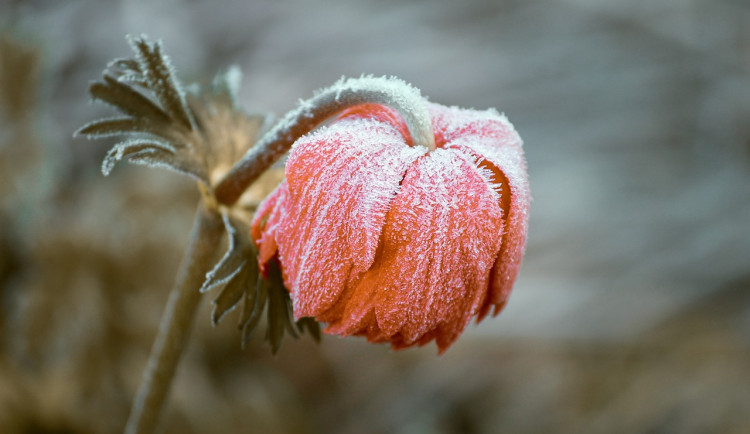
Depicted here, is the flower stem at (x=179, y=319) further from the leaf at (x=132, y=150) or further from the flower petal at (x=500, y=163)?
the flower petal at (x=500, y=163)

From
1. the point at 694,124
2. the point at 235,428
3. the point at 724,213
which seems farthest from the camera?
the point at 694,124

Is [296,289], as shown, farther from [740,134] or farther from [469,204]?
[740,134]

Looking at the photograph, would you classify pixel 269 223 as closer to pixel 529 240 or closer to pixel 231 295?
pixel 231 295

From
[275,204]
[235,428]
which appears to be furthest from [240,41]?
[275,204]

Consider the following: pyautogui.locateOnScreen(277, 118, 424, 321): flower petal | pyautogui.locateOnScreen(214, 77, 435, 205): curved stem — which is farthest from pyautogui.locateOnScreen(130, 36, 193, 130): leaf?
pyautogui.locateOnScreen(277, 118, 424, 321): flower petal

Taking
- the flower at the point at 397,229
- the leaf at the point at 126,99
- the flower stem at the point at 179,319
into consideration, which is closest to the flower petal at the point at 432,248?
the flower at the point at 397,229

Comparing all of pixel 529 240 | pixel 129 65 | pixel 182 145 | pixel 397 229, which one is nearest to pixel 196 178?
pixel 182 145
